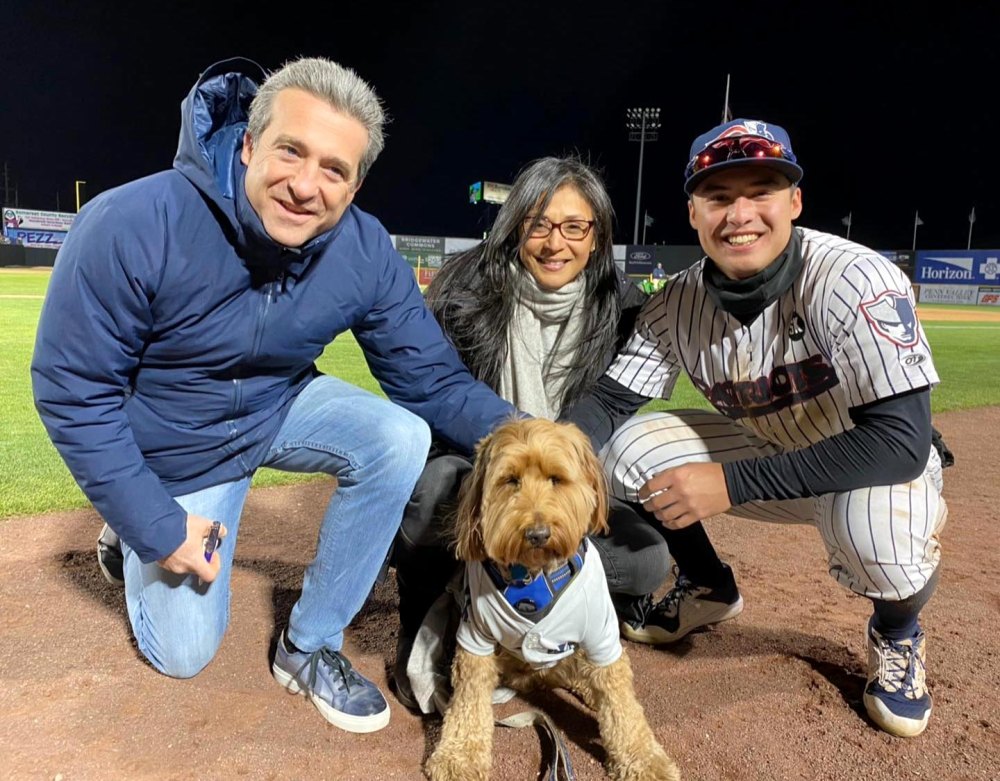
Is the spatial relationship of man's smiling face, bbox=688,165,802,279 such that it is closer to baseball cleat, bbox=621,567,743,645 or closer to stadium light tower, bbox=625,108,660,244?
baseball cleat, bbox=621,567,743,645

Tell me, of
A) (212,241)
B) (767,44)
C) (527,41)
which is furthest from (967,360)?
(527,41)

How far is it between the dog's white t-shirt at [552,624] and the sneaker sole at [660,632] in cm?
84

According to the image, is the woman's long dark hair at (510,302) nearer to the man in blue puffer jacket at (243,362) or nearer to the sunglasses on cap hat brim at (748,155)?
the man in blue puffer jacket at (243,362)

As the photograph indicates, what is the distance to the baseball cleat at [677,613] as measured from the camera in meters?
3.23

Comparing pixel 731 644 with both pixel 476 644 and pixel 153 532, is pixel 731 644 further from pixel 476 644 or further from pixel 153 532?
pixel 153 532

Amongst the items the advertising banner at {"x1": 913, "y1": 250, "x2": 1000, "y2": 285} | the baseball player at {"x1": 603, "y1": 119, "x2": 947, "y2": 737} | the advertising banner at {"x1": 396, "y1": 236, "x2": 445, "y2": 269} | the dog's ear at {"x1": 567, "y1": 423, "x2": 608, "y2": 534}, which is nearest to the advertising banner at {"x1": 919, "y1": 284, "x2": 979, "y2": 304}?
the advertising banner at {"x1": 913, "y1": 250, "x2": 1000, "y2": 285}

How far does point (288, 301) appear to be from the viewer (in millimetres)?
2643

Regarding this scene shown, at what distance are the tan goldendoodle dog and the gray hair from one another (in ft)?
4.08

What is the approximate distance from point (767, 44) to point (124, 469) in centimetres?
5819

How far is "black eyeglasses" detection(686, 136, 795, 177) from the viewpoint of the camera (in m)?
2.50

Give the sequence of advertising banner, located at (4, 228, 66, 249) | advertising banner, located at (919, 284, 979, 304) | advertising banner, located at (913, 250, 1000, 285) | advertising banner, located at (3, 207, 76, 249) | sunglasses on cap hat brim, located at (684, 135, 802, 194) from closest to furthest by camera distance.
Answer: sunglasses on cap hat brim, located at (684, 135, 802, 194) → advertising banner, located at (913, 250, 1000, 285) → advertising banner, located at (919, 284, 979, 304) → advertising banner, located at (3, 207, 76, 249) → advertising banner, located at (4, 228, 66, 249)

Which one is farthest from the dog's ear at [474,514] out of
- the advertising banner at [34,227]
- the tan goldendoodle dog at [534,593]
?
the advertising banner at [34,227]

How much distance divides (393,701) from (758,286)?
2.17 m

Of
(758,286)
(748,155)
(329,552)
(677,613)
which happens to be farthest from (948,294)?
(329,552)
